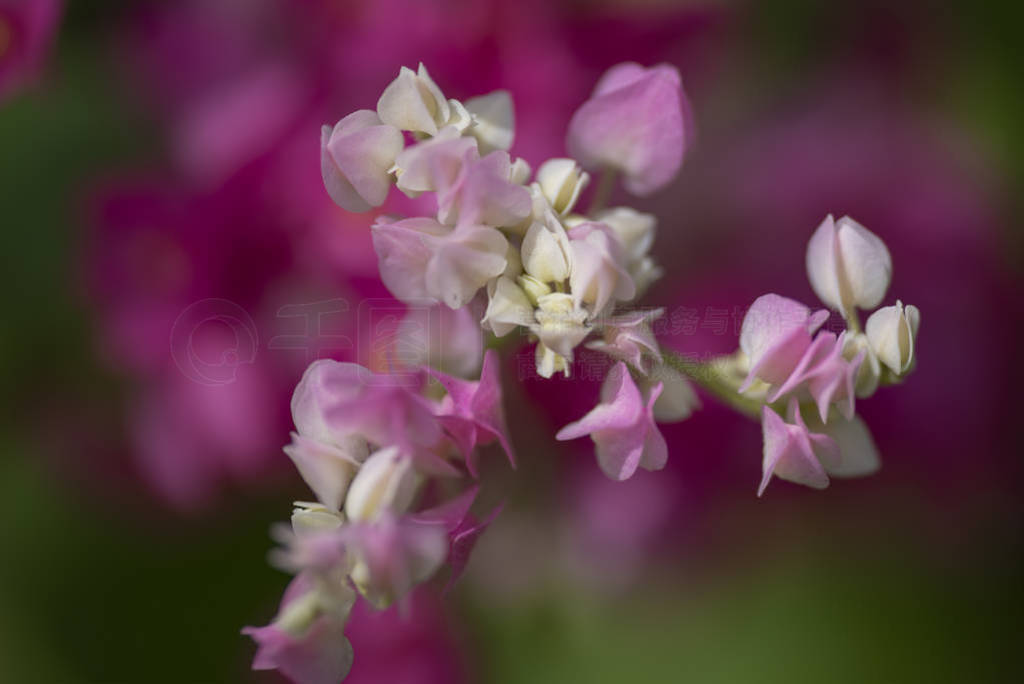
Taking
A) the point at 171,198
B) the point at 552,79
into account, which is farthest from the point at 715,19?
the point at 171,198

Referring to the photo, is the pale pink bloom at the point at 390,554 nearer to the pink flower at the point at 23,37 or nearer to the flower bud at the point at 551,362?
the flower bud at the point at 551,362

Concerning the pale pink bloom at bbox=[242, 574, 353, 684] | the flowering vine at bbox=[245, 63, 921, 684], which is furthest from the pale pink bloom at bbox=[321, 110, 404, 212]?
the pale pink bloom at bbox=[242, 574, 353, 684]

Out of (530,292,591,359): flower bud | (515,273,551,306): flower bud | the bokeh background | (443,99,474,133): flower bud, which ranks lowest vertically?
the bokeh background

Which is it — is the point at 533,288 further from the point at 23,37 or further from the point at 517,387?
the point at 23,37

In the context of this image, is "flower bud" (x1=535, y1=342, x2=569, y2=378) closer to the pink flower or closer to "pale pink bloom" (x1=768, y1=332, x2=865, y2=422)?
"pale pink bloom" (x1=768, y1=332, x2=865, y2=422)

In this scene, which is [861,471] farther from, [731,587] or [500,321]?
[731,587]

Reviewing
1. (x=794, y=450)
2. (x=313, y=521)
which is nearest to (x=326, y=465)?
(x=313, y=521)

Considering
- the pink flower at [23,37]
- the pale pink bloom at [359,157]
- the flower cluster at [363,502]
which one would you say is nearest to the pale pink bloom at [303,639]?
the flower cluster at [363,502]
